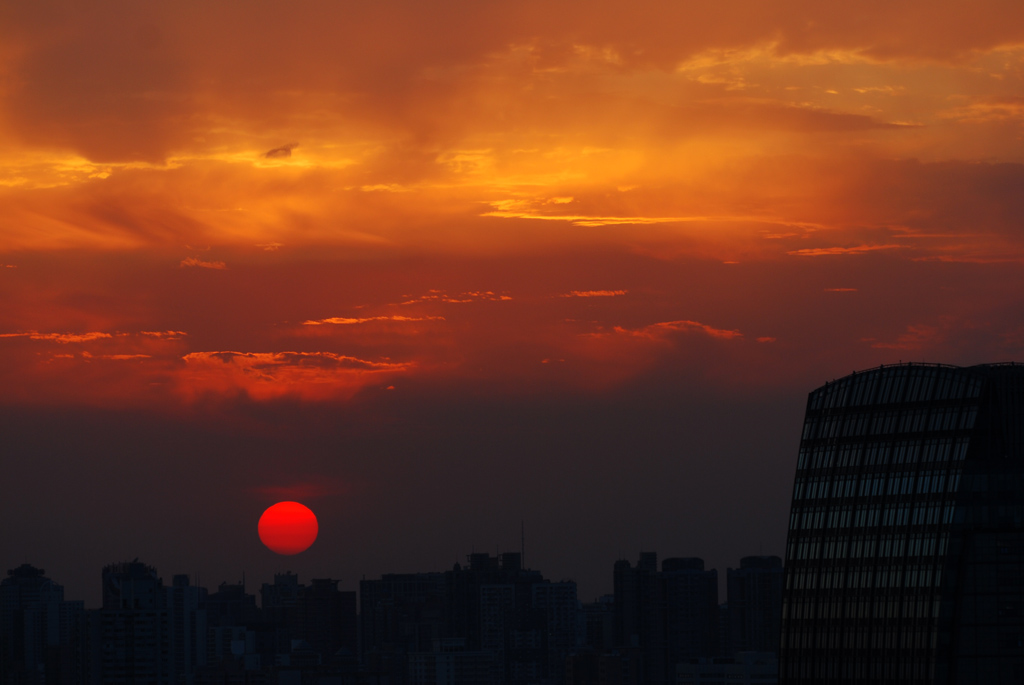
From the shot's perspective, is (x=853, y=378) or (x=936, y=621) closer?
(x=936, y=621)

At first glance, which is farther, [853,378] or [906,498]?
[853,378]

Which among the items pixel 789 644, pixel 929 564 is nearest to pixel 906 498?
pixel 929 564

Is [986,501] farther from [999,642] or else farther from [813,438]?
[813,438]

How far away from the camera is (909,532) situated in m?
155

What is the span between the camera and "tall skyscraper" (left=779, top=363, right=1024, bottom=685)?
14838 centimetres

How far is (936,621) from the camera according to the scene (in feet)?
493

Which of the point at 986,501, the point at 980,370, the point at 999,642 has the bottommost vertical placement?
the point at 999,642

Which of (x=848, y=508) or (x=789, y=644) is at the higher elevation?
(x=848, y=508)

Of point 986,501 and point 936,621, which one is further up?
point 986,501

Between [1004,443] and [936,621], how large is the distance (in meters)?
18.4

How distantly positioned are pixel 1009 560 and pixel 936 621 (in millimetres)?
9136

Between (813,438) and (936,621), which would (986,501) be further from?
(813,438)

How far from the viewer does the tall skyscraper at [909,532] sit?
148 m

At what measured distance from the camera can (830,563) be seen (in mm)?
164625
